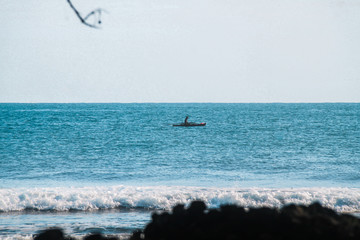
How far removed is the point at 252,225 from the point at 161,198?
11142 mm

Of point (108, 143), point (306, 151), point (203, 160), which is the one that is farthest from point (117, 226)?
point (108, 143)

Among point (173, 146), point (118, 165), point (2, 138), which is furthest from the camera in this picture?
point (2, 138)

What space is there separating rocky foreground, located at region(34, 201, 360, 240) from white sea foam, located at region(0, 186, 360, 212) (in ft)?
33.0

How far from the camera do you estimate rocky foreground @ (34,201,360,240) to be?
554 centimetres

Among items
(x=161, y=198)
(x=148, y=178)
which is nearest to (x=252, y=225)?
(x=161, y=198)

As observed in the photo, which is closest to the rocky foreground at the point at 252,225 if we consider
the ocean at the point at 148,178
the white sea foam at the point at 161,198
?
the ocean at the point at 148,178

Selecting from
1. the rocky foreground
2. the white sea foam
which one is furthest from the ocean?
the rocky foreground

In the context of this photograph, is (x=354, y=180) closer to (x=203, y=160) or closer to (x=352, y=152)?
(x=203, y=160)

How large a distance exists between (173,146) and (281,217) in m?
33.8

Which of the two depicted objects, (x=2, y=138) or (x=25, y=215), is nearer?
(x=25, y=215)

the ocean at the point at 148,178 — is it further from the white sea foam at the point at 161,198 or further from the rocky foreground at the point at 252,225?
Answer: the rocky foreground at the point at 252,225

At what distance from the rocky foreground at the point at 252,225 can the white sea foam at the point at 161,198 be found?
10.1 m

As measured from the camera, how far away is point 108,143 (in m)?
41.6

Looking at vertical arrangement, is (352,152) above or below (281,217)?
below
